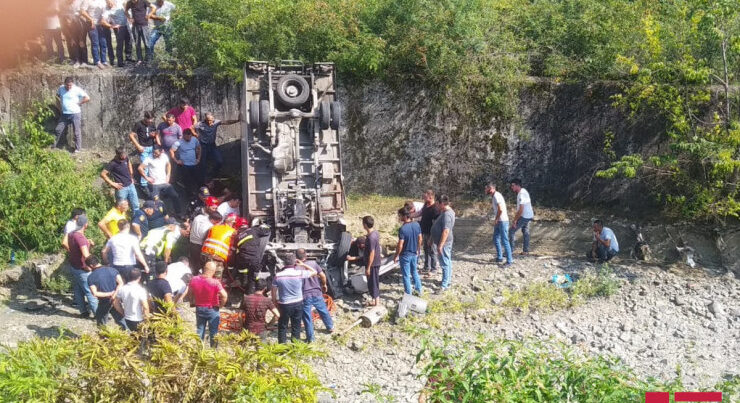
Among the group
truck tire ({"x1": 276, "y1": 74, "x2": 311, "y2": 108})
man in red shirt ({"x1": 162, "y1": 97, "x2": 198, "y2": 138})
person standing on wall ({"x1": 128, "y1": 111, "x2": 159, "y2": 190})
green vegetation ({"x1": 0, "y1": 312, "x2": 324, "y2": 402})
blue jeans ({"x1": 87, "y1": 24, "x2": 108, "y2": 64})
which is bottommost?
green vegetation ({"x1": 0, "y1": 312, "x2": 324, "y2": 402})

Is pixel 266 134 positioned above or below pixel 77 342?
above

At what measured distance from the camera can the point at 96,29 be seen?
48.4 feet

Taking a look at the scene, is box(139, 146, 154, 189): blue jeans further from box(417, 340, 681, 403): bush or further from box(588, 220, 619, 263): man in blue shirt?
box(417, 340, 681, 403): bush

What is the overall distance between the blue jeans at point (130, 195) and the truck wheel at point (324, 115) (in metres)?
3.18

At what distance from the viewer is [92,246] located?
11.8 metres

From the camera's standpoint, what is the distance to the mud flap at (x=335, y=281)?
11.3 meters

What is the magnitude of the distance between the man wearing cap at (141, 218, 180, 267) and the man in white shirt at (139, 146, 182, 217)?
54.2 inches

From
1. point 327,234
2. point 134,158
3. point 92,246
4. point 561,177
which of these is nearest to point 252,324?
point 327,234

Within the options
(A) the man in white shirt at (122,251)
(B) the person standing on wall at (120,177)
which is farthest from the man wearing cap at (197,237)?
(B) the person standing on wall at (120,177)

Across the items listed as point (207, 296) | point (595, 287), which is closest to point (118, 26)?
point (207, 296)

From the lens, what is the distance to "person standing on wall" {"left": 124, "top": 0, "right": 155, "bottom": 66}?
15.0m

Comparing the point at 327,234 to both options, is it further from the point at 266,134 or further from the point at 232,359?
the point at 232,359

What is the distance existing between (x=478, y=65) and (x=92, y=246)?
24.9 feet

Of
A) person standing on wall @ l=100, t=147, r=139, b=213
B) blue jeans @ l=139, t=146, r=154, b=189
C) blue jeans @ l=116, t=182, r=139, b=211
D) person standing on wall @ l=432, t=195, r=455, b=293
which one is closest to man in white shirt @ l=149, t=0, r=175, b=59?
blue jeans @ l=139, t=146, r=154, b=189
